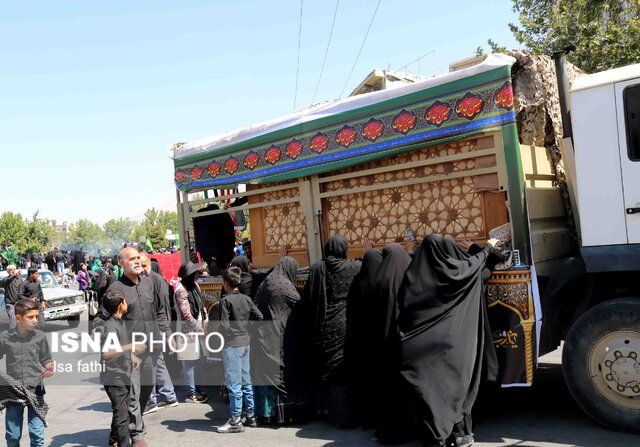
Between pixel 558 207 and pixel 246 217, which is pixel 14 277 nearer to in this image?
pixel 246 217

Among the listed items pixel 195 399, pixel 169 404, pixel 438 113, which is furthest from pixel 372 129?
pixel 169 404

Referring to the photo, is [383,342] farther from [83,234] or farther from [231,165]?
[83,234]

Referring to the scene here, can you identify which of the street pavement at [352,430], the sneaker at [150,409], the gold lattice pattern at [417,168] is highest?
the gold lattice pattern at [417,168]

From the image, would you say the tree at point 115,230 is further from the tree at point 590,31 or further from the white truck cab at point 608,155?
the white truck cab at point 608,155

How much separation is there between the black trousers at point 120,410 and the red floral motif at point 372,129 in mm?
2980

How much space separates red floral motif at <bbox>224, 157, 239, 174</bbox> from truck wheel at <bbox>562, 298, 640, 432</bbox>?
4.05m

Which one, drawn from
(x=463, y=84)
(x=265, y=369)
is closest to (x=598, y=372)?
(x=463, y=84)

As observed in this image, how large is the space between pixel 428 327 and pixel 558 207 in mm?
1751

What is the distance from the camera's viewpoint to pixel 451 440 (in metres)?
4.40

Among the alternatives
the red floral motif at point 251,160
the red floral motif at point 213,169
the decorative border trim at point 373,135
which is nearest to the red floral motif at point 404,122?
the decorative border trim at point 373,135

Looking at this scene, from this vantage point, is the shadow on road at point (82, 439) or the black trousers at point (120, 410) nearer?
the black trousers at point (120, 410)

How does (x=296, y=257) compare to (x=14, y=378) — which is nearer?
(x=14, y=378)

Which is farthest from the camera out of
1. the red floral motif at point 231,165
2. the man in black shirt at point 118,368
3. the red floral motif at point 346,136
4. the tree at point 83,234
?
the tree at point 83,234

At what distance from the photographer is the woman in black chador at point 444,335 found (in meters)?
4.32
